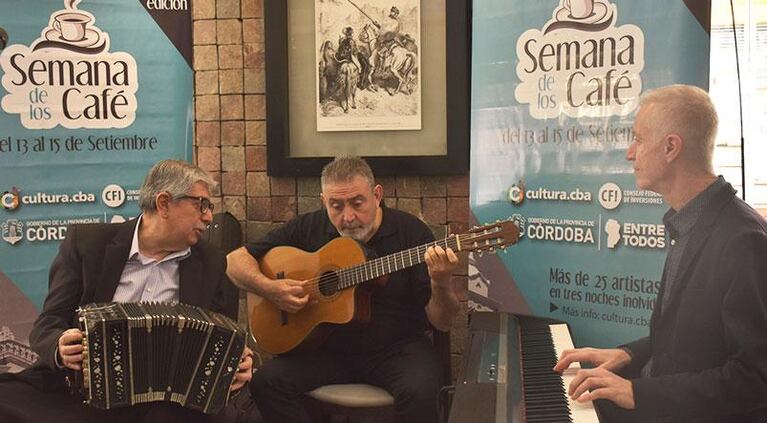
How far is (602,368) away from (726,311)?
0.37m

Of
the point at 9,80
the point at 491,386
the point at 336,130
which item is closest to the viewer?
the point at 491,386

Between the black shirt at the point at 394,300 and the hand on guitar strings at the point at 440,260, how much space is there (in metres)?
0.28

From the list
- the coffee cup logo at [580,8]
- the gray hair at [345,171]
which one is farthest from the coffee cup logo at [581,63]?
the gray hair at [345,171]

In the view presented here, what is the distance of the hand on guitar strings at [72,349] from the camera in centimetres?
221

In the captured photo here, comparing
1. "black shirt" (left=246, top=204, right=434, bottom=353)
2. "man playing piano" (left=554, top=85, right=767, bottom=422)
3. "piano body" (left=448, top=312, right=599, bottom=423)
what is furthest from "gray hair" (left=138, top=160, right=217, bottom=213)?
"man playing piano" (left=554, top=85, right=767, bottom=422)

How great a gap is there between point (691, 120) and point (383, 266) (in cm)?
163

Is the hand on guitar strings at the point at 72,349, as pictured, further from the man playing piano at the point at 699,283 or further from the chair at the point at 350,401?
the man playing piano at the point at 699,283

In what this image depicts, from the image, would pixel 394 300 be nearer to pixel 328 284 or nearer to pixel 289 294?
pixel 328 284

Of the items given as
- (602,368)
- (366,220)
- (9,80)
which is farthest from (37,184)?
(602,368)

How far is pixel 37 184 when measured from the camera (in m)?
3.18

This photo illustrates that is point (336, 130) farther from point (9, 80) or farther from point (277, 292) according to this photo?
point (9, 80)

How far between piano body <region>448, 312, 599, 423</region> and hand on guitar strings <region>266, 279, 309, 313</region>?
87 cm

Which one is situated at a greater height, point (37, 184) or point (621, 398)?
point (37, 184)

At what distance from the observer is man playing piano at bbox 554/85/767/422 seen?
1116 millimetres
